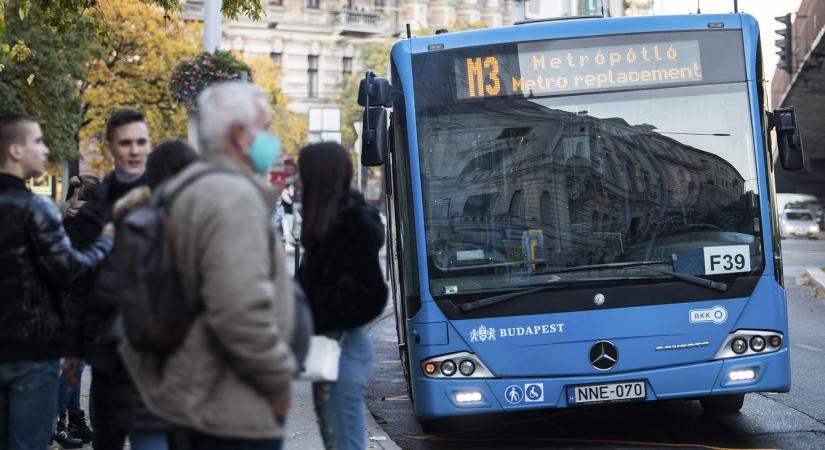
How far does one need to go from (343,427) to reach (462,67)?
3871 millimetres

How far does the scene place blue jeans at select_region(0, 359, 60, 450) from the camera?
5.39 metres

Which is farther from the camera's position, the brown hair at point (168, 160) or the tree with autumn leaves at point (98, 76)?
the tree with autumn leaves at point (98, 76)

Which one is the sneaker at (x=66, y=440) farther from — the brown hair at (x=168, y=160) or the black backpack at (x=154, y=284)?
the black backpack at (x=154, y=284)

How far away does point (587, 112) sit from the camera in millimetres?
8914

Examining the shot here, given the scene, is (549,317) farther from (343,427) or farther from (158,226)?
(158,226)

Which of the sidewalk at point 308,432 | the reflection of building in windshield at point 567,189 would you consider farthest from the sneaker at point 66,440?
the reflection of building in windshield at point 567,189

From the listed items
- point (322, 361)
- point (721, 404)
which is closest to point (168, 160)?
point (322, 361)

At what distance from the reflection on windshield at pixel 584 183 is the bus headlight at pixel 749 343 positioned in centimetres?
44

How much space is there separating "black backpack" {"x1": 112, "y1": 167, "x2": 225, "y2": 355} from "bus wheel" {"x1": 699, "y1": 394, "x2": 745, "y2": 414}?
272 inches

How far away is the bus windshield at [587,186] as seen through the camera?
863 centimetres

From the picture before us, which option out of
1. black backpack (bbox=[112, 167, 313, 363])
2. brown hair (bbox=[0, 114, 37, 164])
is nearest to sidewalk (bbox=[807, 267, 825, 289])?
brown hair (bbox=[0, 114, 37, 164])

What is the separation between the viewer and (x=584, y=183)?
344 inches

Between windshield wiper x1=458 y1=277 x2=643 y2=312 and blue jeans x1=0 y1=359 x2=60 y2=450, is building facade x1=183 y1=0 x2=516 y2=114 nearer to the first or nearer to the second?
windshield wiper x1=458 y1=277 x2=643 y2=312

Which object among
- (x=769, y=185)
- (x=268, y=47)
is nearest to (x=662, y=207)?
(x=769, y=185)
